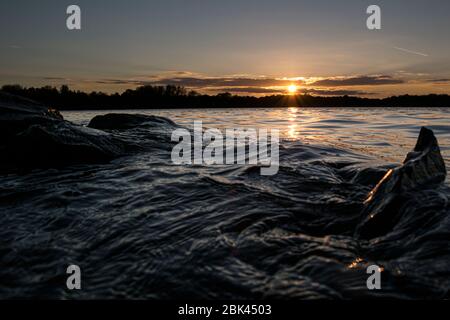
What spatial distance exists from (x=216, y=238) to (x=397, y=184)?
1918mm

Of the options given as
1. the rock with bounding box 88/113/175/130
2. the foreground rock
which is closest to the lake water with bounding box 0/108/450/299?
the foreground rock

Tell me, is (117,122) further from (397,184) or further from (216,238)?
(397,184)

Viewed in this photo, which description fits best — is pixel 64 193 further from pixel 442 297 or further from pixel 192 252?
pixel 442 297

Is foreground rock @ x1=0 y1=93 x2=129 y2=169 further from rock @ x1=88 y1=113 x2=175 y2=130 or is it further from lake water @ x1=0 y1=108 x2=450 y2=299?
rock @ x1=88 y1=113 x2=175 y2=130

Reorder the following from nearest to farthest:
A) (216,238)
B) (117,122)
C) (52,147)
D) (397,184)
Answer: (216,238) < (397,184) < (52,147) < (117,122)

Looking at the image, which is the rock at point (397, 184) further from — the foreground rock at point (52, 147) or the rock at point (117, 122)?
the rock at point (117, 122)

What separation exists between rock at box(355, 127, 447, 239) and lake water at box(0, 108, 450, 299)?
5 centimetres

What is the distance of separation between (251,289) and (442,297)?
111 cm

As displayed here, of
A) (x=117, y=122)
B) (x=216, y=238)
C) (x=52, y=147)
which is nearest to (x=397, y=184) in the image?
(x=216, y=238)

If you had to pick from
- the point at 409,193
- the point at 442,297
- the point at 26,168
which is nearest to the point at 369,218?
the point at 409,193

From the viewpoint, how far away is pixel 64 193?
156 inches

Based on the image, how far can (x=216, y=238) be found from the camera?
2666 mm

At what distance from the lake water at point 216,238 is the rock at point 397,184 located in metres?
0.05

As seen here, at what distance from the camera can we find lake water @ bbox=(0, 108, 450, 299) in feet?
6.53
